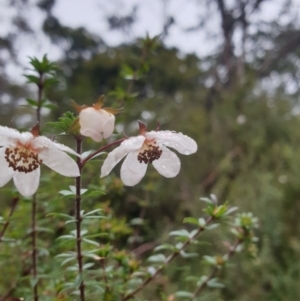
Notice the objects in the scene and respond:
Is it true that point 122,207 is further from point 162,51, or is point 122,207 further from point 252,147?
point 162,51

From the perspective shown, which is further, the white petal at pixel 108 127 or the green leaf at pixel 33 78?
the green leaf at pixel 33 78

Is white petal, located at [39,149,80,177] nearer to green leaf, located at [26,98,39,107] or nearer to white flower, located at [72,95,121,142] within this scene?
white flower, located at [72,95,121,142]

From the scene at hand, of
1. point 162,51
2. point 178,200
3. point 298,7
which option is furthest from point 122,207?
point 162,51

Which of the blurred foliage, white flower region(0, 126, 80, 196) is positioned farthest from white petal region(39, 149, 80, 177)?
the blurred foliage

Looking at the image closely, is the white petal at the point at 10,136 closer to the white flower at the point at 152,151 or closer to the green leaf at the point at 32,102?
the white flower at the point at 152,151

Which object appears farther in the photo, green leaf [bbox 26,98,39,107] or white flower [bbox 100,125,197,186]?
green leaf [bbox 26,98,39,107]

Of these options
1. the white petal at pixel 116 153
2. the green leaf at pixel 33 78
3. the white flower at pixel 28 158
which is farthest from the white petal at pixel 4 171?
the green leaf at pixel 33 78
